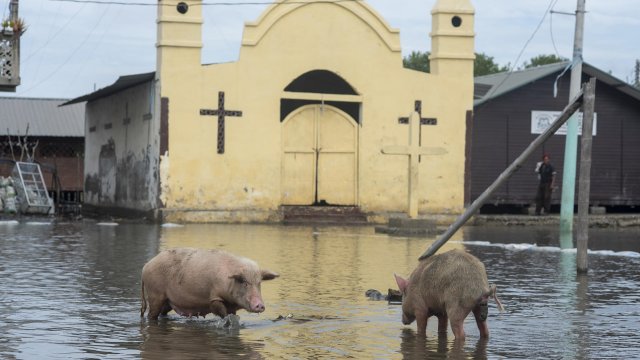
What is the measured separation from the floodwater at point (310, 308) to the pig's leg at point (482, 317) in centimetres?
19

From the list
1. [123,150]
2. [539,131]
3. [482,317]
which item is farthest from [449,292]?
[539,131]

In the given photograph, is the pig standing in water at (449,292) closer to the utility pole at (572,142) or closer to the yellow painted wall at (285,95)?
the utility pole at (572,142)

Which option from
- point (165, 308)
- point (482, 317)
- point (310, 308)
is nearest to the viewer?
point (482, 317)

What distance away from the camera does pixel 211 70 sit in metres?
32.2

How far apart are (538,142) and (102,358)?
8808 mm

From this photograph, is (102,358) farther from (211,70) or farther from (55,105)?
(55,105)

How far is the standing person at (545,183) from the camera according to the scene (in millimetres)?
35062

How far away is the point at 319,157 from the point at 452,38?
17.4ft

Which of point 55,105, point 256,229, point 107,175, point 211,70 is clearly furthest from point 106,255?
point 55,105

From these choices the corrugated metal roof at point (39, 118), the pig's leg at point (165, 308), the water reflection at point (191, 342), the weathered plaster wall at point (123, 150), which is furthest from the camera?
the corrugated metal roof at point (39, 118)

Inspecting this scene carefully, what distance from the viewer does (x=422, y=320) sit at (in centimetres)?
1088

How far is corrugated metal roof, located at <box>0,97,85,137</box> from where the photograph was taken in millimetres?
48750

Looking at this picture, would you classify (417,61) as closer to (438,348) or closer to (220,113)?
(220,113)

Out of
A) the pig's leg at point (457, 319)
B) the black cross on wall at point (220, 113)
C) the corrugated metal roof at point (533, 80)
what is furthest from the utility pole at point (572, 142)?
the pig's leg at point (457, 319)
